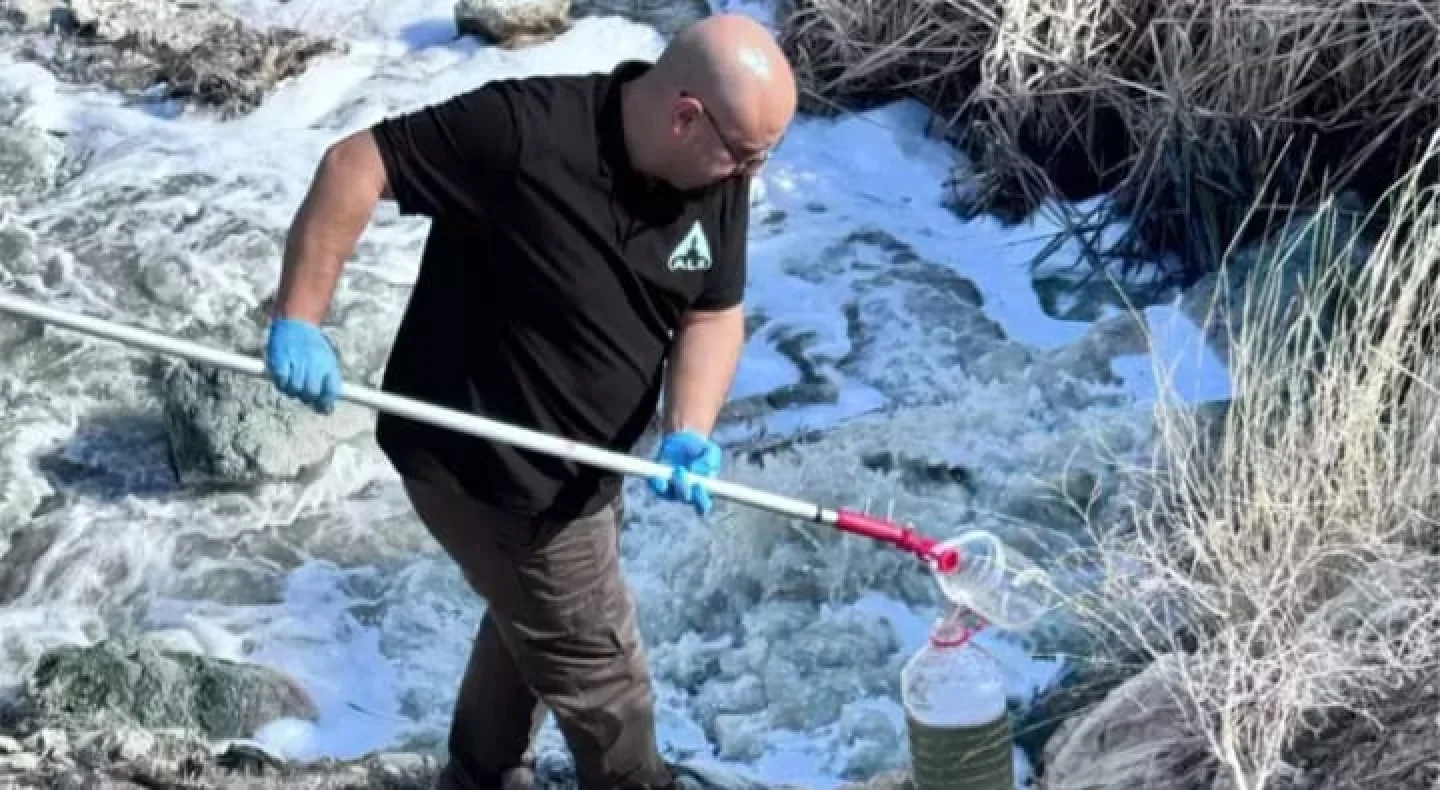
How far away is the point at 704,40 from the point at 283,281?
75cm

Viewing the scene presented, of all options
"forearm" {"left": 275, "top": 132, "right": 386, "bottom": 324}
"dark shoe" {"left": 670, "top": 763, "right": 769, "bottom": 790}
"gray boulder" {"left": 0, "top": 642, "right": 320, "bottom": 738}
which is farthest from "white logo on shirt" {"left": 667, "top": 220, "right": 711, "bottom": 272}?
"gray boulder" {"left": 0, "top": 642, "right": 320, "bottom": 738}

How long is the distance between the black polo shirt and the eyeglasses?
111 mm

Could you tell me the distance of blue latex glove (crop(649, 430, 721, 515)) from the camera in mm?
3617

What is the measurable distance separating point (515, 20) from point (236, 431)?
8.03 ft

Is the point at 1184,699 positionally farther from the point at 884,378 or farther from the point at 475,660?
the point at 884,378

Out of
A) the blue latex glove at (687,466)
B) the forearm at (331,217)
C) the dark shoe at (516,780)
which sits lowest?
the dark shoe at (516,780)

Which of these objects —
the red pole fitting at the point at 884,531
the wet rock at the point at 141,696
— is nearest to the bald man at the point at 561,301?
the red pole fitting at the point at 884,531

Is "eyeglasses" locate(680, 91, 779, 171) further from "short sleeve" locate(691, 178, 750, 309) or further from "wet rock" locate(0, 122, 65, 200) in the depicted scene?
"wet rock" locate(0, 122, 65, 200)

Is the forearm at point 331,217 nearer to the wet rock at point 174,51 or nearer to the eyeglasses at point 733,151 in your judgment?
the eyeglasses at point 733,151

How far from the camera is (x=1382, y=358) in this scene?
14.1 ft

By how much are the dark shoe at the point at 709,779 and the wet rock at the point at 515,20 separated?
11.7ft

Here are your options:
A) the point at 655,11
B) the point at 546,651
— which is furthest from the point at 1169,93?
the point at 546,651

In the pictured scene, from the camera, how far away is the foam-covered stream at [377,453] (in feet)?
15.8

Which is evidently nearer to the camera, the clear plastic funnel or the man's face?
the man's face
